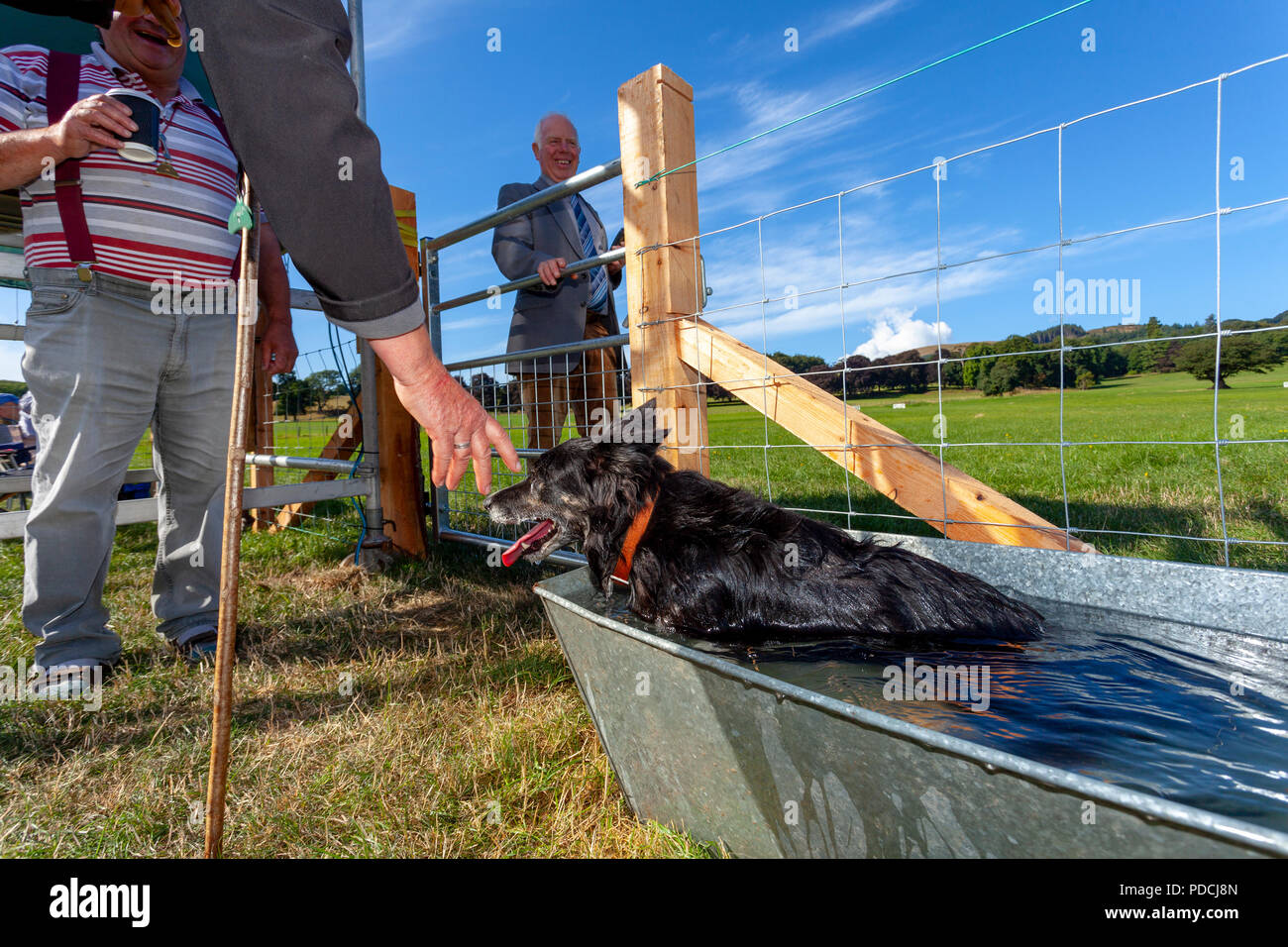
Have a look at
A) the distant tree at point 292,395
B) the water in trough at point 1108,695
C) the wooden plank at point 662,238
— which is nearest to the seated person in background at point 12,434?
the distant tree at point 292,395

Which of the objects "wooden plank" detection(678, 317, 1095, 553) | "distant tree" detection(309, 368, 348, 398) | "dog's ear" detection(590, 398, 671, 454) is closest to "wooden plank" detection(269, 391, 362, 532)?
"distant tree" detection(309, 368, 348, 398)

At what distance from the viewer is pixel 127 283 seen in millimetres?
2500

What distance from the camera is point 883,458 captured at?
7.74 feet

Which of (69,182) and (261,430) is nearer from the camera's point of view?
(69,182)

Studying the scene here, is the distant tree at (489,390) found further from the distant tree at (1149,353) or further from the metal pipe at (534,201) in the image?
the distant tree at (1149,353)

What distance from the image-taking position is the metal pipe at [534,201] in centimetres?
297

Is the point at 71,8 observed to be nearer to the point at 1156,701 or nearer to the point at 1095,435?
the point at 1156,701

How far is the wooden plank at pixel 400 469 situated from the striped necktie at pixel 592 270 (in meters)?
1.22

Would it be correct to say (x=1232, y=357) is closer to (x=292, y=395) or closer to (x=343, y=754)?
A: (x=343, y=754)

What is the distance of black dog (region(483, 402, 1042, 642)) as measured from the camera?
1.95m

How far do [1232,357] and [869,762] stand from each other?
2.19 m

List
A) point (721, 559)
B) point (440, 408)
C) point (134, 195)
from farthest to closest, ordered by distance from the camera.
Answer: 1. point (134, 195)
2. point (721, 559)
3. point (440, 408)

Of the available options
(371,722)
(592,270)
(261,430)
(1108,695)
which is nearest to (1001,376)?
(592,270)
